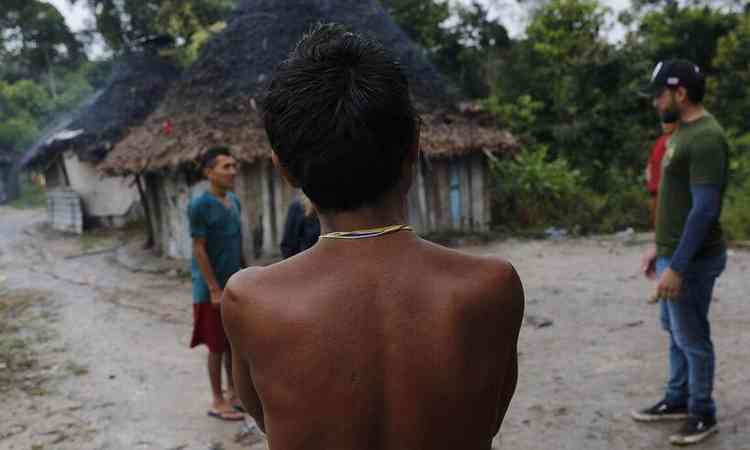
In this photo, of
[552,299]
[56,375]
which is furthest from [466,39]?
[56,375]

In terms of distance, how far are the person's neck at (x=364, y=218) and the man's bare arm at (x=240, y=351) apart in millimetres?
215

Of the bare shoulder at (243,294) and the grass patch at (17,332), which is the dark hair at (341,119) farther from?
the grass patch at (17,332)

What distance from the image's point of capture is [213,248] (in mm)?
3727

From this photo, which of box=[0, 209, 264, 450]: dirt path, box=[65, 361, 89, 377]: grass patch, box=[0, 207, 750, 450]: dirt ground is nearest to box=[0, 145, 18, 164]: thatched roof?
box=[0, 209, 264, 450]: dirt path

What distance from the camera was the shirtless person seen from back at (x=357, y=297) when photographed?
1109 mm

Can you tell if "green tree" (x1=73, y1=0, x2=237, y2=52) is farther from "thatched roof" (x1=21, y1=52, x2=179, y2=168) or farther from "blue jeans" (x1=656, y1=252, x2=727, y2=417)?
"blue jeans" (x1=656, y1=252, x2=727, y2=417)

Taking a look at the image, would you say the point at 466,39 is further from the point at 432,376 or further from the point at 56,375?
the point at 432,376

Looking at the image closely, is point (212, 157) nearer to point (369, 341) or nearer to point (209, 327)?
point (209, 327)

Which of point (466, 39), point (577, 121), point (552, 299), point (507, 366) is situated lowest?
point (552, 299)

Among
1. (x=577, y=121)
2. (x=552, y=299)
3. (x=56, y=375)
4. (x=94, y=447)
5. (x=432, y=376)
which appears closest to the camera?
(x=432, y=376)

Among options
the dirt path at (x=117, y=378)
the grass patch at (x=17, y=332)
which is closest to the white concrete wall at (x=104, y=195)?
the dirt path at (x=117, y=378)

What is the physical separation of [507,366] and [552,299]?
5.76 m

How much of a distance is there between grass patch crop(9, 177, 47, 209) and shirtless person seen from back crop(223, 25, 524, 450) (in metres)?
25.4

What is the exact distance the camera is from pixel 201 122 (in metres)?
9.98
